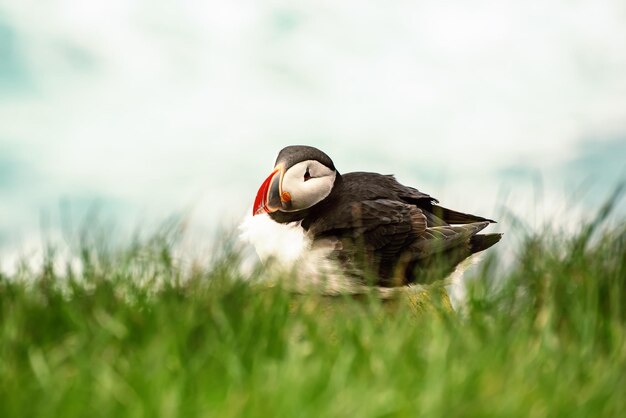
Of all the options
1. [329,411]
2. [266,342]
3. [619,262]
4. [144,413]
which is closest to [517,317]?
[619,262]

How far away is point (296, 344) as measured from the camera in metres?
3.34

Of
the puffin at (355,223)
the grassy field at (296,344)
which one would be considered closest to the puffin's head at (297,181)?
the puffin at (355,223)

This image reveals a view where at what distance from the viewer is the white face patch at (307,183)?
496cm

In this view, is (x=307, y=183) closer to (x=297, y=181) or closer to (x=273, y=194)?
(x=297, y=181)

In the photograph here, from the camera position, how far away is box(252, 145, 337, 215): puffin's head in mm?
4961

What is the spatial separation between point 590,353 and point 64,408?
6.51ft

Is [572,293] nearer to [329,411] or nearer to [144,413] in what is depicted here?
[329,411]

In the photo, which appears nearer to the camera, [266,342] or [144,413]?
[144,413]

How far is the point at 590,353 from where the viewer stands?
11.6ft

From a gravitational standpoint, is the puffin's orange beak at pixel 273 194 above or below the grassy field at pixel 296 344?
above

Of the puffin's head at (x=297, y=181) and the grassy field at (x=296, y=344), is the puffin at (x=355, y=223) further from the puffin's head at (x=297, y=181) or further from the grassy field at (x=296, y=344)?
the grassy field at (x=296, y=344)

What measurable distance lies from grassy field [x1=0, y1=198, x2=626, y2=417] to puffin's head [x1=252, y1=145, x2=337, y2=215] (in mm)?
806

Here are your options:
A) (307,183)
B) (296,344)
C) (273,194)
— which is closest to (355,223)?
(307,183)

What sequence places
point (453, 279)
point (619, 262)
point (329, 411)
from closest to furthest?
point (329, 411) < point (619, 262) < point (453, 279)
